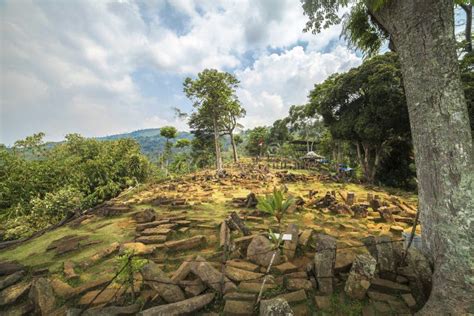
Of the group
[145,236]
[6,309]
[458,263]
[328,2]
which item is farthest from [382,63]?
[6,309]

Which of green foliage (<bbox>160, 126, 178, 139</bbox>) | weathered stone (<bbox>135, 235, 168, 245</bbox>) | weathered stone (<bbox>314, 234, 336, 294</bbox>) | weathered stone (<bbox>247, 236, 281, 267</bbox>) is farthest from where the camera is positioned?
green foliage (<bbox>160, 126, 178, 139</bbox>)

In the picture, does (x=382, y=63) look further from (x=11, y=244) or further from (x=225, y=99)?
(x=11, y=244)

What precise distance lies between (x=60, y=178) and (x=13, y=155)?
3.45 metres

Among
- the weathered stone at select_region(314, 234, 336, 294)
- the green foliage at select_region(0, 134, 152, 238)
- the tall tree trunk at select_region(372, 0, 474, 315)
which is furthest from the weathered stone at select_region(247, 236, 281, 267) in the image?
the green foliage at select_region(0, 134, 152, 238)

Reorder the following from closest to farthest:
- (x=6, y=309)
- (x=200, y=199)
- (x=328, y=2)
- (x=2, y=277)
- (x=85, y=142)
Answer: (x=6, y=309) → (x=2, y=277) → (x=328, y=2) → (x=200, y=199) → (x=85, y=142)

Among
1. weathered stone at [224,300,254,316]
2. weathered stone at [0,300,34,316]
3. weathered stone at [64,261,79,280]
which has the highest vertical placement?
weathered stone at [224,300,254,316]

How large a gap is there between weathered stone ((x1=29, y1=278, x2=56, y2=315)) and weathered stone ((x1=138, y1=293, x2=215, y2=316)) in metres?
1.76

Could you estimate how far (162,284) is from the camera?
290 cm

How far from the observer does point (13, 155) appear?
11.7m

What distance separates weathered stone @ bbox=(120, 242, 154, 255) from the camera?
13.9 feet

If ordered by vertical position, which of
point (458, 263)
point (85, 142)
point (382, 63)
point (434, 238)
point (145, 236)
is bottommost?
point (145, 236)

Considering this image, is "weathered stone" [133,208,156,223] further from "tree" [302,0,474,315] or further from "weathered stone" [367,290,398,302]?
"tree" [302,0,474,315]

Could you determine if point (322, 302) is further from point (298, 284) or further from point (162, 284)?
point (162, 284)

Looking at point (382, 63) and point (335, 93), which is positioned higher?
point (382, 63)
